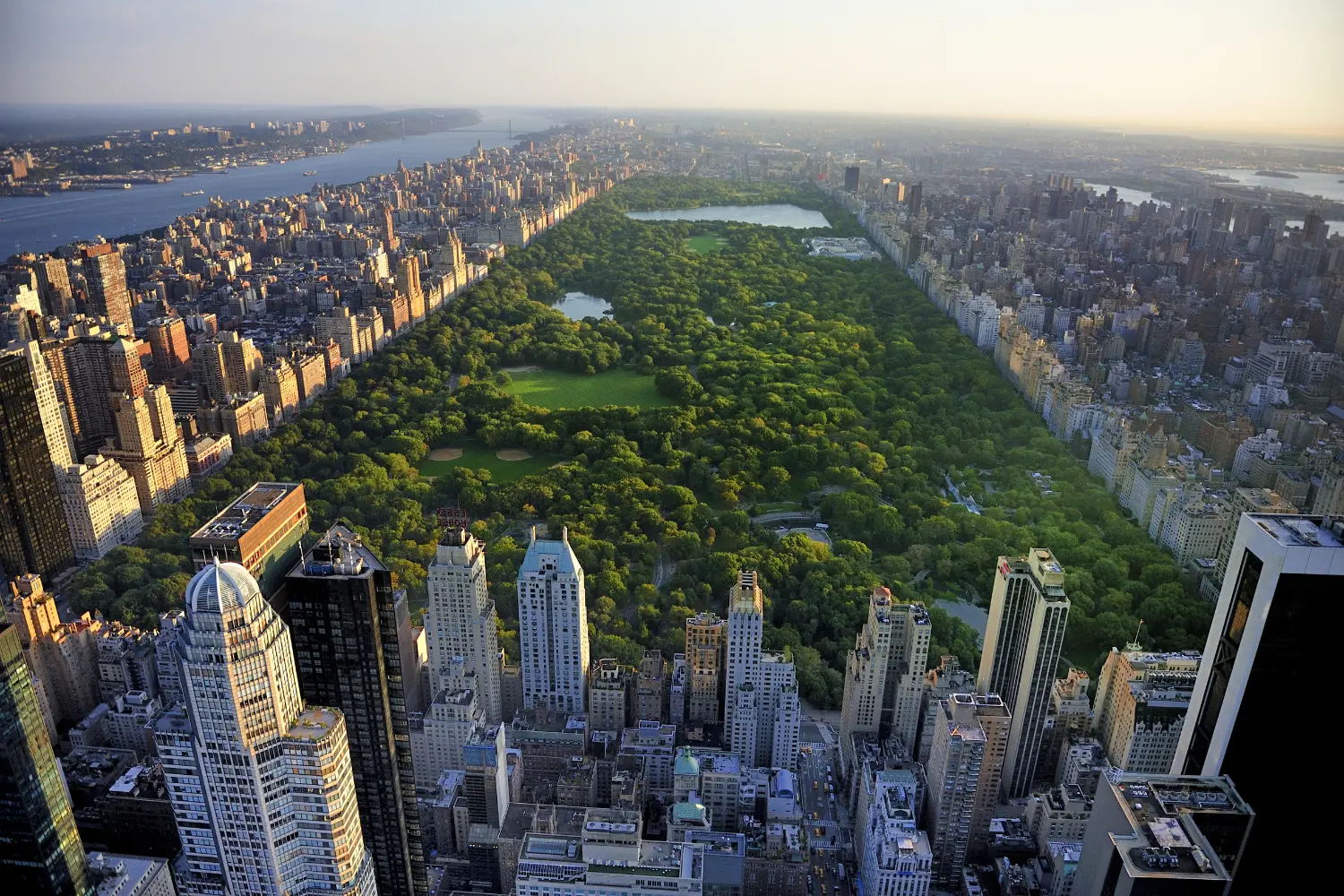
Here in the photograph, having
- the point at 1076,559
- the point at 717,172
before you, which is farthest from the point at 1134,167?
the point at 717,172

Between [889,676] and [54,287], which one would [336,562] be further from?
[54,287]

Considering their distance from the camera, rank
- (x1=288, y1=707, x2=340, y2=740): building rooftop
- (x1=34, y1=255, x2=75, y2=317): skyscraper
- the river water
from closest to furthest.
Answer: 1. (x1=288, y1=707, x2=340, y2=740): building rooftop
2. the river water
3. (x1=34, y1=255, x2=75, y2=317): skyscraper

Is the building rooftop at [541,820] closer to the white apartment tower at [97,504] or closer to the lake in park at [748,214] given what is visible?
the white apartment tower at [97,504]

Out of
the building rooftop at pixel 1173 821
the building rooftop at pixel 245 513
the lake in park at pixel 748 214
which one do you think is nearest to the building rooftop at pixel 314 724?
the building rooftop at pixel 245 513

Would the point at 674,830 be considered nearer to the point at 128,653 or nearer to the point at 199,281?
the point at 128,653

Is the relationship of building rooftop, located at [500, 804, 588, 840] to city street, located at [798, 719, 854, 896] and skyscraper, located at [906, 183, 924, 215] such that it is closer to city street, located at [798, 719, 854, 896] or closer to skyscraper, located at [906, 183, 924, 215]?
city street, located at [798, 719, 854, 896]

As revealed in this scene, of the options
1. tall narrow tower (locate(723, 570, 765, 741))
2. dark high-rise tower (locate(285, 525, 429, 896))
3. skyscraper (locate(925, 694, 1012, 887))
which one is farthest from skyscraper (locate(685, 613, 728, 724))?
Answer: dark high-rise tower (locate(285, 525, 429, 896))

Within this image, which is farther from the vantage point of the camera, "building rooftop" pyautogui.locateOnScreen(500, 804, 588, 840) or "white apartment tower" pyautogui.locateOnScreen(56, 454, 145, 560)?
"white apartment tower" pyautogui.locateOnScreen(56, 454, 145, 560)
